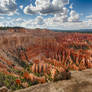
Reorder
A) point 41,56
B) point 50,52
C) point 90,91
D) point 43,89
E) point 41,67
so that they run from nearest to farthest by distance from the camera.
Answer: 1. point 90,91
2. point 43,89
3. point 41,67
4. point 41,56
5. point 50,52

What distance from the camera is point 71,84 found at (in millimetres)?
7012

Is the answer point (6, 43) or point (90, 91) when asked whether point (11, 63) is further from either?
point (90, 91)

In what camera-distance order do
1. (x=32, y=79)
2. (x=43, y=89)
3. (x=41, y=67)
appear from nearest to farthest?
(x=43, y=89) < (x=32, y=79) < (x=41, y=67)

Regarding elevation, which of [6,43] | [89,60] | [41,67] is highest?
[6,43]

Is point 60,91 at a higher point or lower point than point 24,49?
higher

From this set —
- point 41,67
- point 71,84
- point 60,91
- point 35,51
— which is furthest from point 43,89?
point 35,51

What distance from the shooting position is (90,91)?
5996 millimetres

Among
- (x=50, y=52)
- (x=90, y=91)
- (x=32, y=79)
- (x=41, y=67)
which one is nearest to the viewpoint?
(x=90, y=91)

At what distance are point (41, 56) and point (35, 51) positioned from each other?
404 cm

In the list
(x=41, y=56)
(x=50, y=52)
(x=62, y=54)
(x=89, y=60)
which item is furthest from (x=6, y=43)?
(x=89, y=60)

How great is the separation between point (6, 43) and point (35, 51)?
12.3 m

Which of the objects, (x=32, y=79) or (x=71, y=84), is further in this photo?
(x=32, y=79)

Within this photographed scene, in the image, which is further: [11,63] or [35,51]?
[35,51]

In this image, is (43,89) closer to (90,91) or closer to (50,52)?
(90,91)
